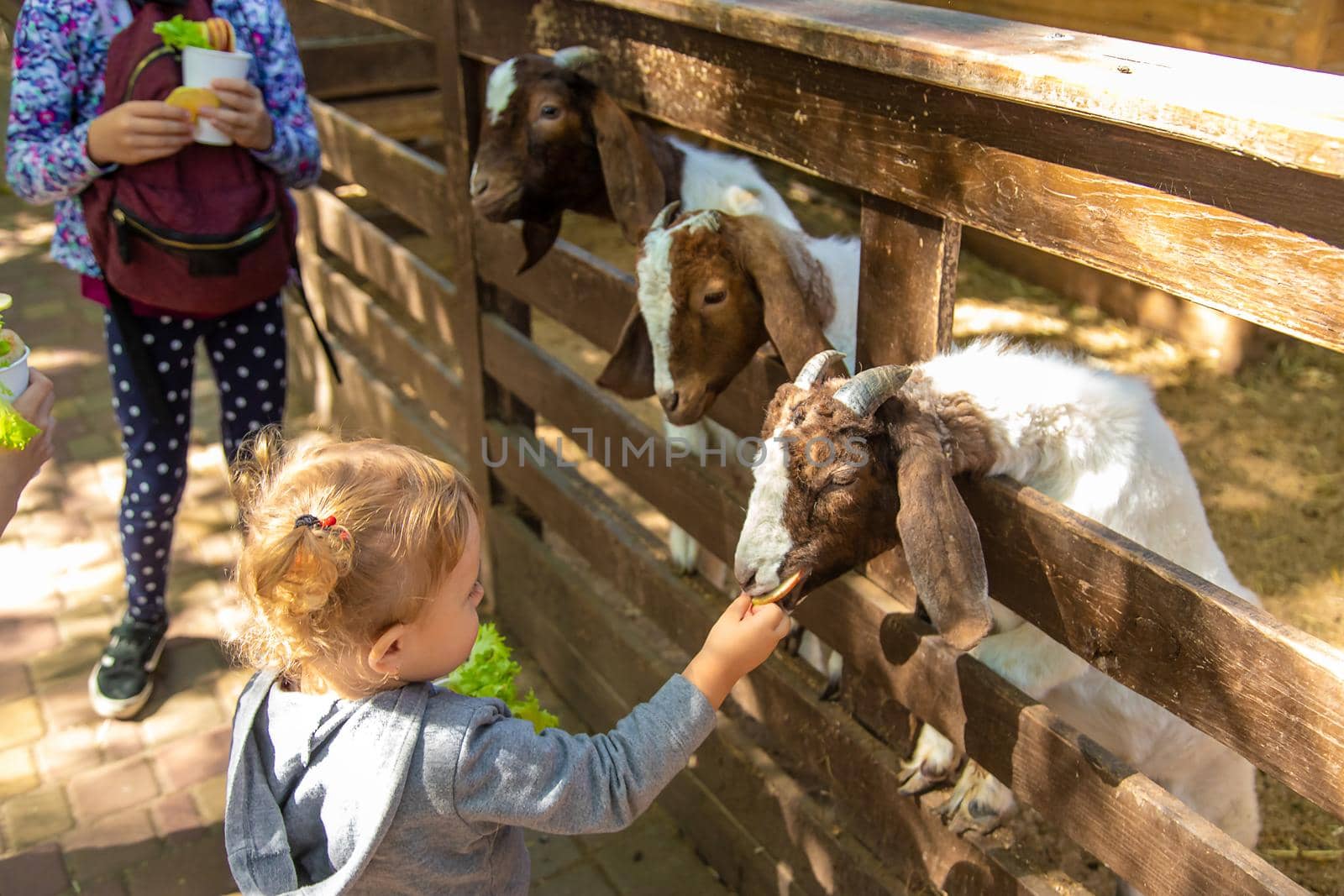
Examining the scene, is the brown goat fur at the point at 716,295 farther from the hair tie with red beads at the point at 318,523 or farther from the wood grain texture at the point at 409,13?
the wood grain texture at the point at 409,13

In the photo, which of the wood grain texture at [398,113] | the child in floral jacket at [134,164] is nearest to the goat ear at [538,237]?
the child in floral jacket at [134,164]

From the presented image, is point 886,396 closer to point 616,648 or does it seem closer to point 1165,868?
point 1165,868

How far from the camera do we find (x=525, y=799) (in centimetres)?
174

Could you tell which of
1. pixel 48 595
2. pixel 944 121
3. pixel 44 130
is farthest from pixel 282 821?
pixel 48 595

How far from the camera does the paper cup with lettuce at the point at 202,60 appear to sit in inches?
116

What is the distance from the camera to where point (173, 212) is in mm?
3055

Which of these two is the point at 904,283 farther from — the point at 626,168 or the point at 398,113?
the point at 398,113

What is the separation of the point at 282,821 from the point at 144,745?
2.15 m

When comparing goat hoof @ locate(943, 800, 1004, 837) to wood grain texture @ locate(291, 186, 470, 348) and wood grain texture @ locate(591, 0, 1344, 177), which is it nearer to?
wood grain texture @ locate(591, 0, 1344, 177)

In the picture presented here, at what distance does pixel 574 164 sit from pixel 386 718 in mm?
1673

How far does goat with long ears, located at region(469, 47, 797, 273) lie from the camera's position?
112 inches

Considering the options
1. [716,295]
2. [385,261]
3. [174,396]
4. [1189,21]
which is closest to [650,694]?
[716,295]

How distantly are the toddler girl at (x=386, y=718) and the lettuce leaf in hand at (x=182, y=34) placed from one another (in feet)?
5.32

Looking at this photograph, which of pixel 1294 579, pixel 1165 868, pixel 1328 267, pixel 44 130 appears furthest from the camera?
pixel 1294 579
